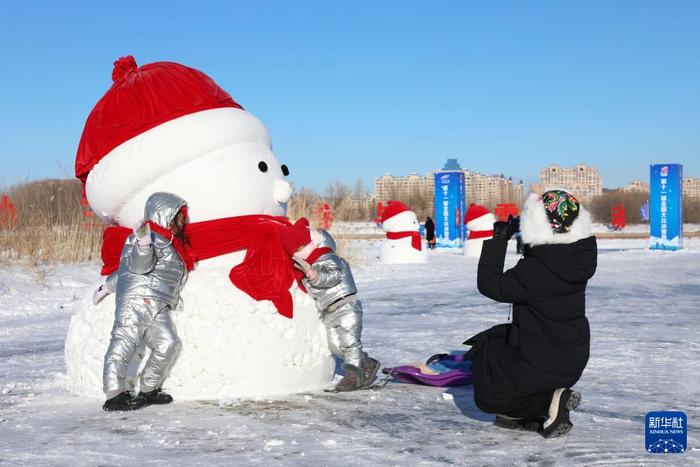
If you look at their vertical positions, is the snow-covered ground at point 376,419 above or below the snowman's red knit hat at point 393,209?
below

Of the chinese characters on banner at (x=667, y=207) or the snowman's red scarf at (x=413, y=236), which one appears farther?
the chinese characters on banner at (x=667, y=207)

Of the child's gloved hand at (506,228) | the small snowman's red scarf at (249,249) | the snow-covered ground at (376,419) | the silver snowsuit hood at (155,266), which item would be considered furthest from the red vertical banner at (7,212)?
the child's gloved hand at (506,228)

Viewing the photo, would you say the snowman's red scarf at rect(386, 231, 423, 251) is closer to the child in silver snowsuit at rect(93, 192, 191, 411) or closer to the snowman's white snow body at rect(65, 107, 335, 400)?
the snowman's white snow body at rect(65, 107, 335, 400)

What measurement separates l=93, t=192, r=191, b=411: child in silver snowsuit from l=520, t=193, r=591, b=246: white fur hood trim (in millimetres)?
2023

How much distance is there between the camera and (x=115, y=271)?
464 centimetres

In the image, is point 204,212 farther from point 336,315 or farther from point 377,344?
point 377,344

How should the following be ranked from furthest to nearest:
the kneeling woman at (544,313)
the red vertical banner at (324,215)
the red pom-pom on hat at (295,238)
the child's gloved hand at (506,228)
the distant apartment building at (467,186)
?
the distant apartment building at (467,186), the red vertical banner at (324,215), the red pom-pom on hat at (295,238), the child's gloved hand at (506,228), the kneeling woman at (544,313)

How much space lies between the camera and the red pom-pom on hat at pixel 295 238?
183 inches

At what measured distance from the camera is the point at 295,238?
4.66 m

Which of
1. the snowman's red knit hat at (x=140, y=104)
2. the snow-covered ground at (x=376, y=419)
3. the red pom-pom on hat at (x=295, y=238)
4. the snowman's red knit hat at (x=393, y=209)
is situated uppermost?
the snowman's red knit hat at (x=140, y=104)

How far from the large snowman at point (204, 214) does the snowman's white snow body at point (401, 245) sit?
11559 mm

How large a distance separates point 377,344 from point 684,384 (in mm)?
2708

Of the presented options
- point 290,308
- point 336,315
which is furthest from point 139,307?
point 336,315

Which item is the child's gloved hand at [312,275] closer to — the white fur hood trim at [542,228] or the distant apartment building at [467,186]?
the white fur hood trim at [542,228]
